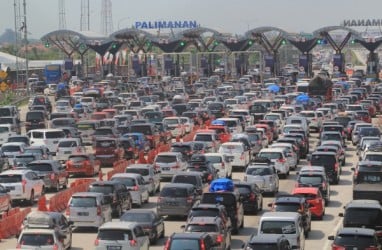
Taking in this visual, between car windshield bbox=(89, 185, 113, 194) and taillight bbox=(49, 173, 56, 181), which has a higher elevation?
car windshield bbox=(89, 185, 113, 194)

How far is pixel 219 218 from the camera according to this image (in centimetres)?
2853

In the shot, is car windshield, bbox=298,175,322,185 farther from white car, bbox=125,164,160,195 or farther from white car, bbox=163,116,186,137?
white car, bbox=163,116,186,137

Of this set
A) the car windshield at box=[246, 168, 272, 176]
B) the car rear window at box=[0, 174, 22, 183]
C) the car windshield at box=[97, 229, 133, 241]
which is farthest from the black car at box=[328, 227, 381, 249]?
the car rear window at box=[0, 174, 22, 183]

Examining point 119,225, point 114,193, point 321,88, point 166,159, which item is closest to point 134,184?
point 114,193

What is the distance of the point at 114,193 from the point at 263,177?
23.3ft

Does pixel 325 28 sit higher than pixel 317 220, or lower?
higher

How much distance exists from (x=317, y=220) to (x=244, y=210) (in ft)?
8.08

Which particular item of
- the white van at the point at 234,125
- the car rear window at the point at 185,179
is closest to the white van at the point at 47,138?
the white van at the point at 234,125

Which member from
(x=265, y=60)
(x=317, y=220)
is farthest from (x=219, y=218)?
(x=265, y=60)

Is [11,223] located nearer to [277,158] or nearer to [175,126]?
[277,158]

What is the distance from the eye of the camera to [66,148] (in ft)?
163

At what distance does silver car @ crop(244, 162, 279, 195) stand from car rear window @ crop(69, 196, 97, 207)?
8.57 m

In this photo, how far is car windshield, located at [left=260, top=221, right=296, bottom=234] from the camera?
27.4 m

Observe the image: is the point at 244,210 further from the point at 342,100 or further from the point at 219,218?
the point at 342,100
